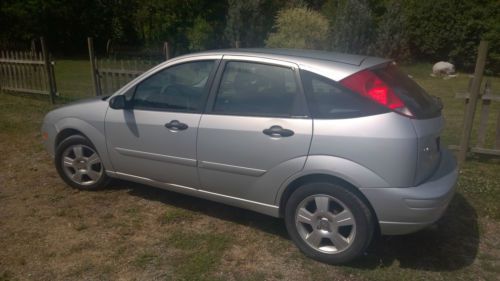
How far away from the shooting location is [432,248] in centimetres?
372

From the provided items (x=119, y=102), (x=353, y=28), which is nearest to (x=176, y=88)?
(x=119, y=102)

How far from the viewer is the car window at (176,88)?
3977mm

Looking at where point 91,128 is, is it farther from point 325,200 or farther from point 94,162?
point 325,200

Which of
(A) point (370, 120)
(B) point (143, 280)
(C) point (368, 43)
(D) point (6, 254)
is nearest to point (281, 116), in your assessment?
(A) point (370, 120)

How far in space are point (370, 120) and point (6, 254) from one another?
3.07 meters

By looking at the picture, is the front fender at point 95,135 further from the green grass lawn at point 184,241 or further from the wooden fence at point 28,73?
the wooden fence at point 28,73

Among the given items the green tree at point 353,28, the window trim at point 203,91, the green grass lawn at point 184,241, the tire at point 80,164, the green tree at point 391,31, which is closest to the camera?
the green grass lawn at point 184,241

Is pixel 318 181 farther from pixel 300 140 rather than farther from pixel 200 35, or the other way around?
pixel 200 35

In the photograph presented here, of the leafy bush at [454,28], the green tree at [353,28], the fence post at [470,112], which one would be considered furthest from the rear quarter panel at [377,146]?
the leafy bush at [454,28]

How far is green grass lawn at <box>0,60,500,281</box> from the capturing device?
3379 millimetres

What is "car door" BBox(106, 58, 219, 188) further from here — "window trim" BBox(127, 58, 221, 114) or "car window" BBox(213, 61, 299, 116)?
"car window" BBox(213, 61, 299, 116)

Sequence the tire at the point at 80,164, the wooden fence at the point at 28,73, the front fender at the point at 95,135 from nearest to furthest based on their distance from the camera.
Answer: the front fender at the point at 95,135
the tire at the point at 80,164
the wooden fence at the point at 28,73

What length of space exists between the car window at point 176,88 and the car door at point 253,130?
18 centimetres

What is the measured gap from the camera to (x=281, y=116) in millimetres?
3469
